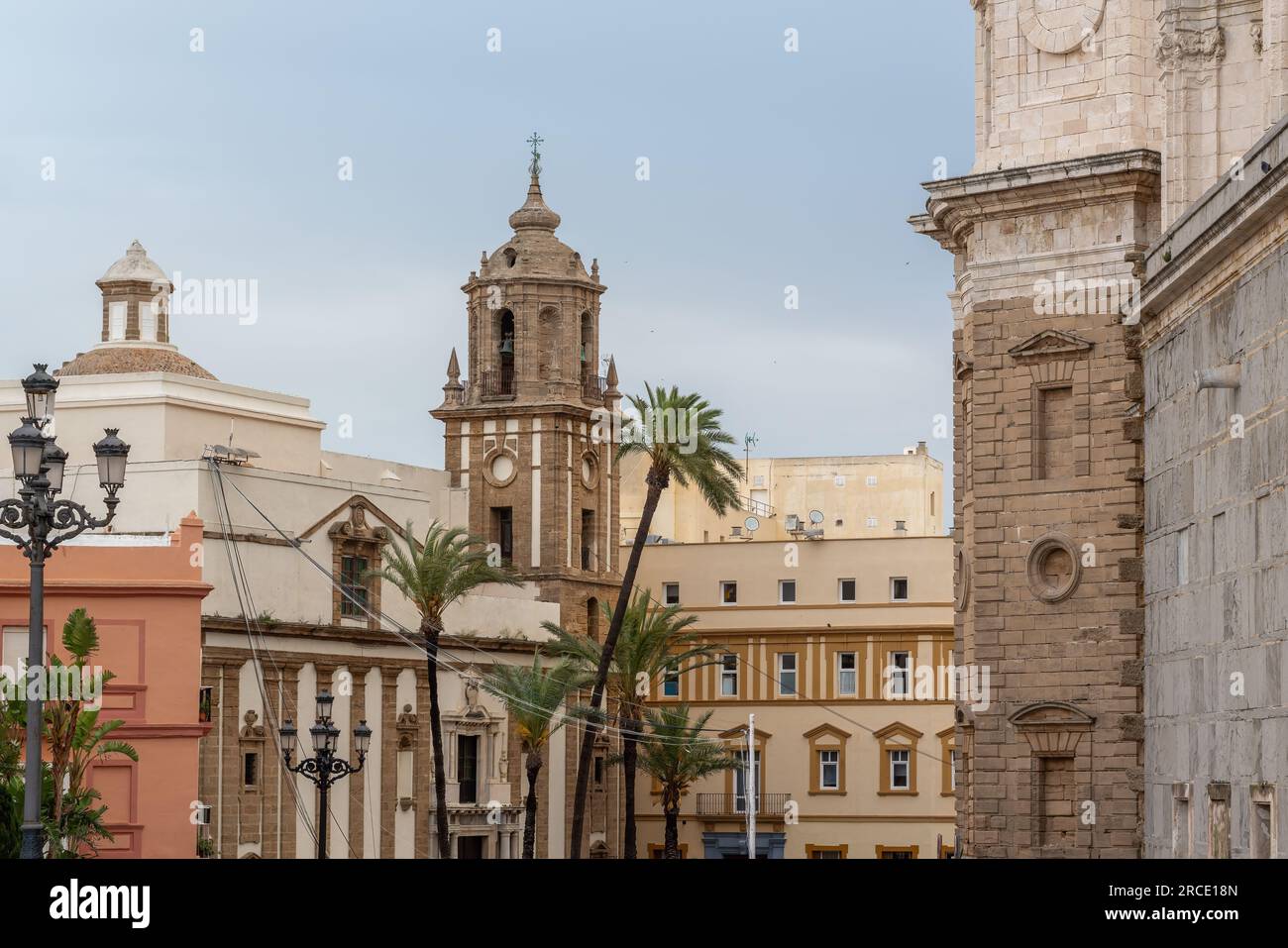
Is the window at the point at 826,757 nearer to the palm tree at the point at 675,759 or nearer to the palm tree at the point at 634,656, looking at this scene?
the palm tree at the point at 675,759

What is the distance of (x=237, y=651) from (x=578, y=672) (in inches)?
407

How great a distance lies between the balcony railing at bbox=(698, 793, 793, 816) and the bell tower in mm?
5701

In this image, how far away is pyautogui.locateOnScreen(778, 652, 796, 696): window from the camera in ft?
226

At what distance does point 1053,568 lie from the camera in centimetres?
3275

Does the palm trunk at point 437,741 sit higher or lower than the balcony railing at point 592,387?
lower

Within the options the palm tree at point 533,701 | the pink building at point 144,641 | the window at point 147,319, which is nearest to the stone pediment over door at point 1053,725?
the pink building at point 144,641

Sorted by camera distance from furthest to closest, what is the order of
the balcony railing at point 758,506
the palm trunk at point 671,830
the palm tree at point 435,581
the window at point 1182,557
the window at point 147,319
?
the balcony railing at point 758,506
the window at point 147,319
the palm trunk at point 671,830
the palm tree at point 435,581
the window at point 1182,557

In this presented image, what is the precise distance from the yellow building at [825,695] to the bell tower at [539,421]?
3553mm

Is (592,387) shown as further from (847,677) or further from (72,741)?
(72,741)

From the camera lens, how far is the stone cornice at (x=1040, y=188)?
31.6m

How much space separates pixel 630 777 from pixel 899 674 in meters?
10.5

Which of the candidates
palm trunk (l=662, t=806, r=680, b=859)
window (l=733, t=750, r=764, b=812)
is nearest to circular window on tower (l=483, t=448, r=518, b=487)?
window (l=733, t=750, r=764, b=812)
